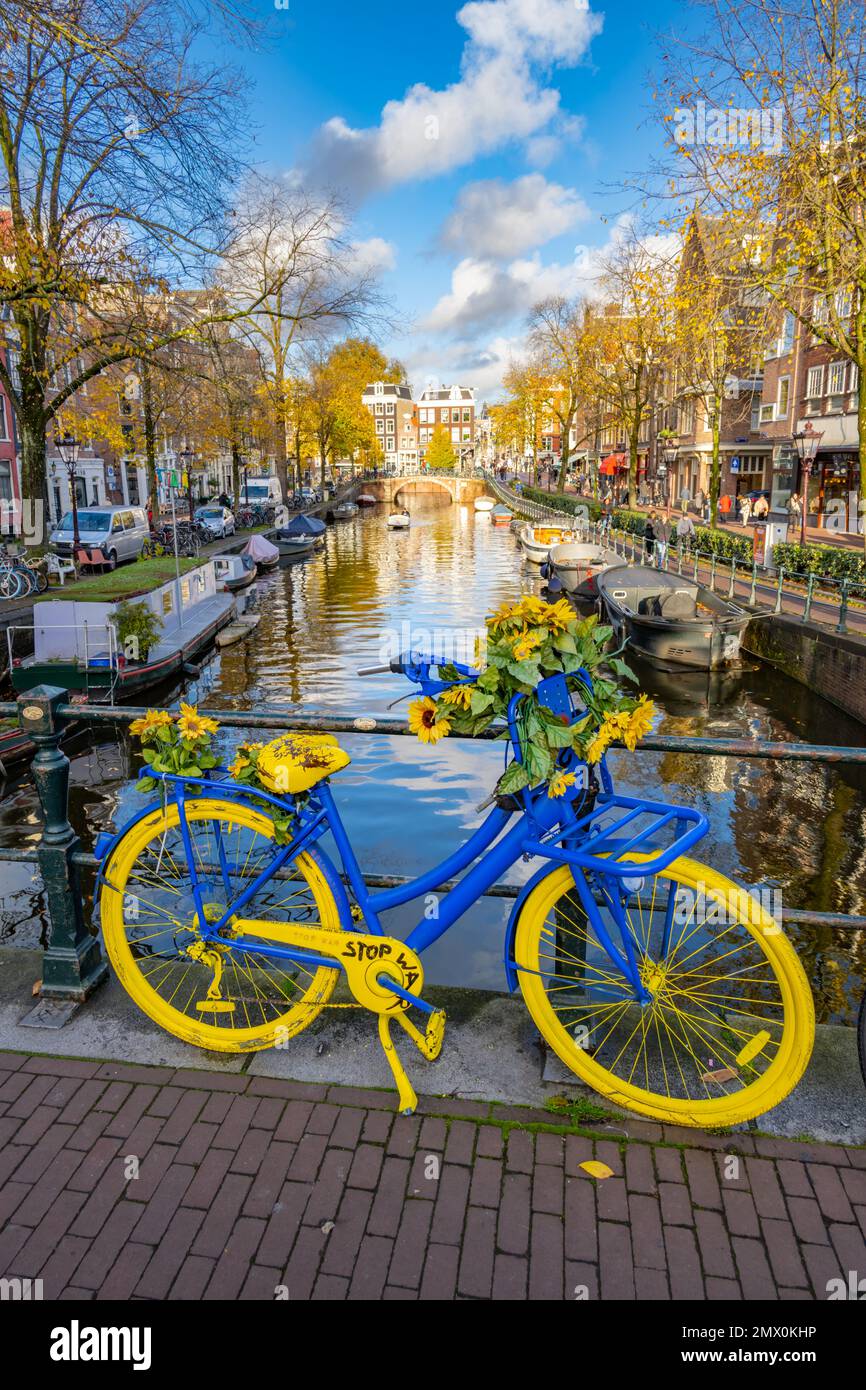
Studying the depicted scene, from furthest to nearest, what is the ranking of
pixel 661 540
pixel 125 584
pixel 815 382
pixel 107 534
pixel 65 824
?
pixel 815 382
pixel 661 540
pixel 107 534
pixel 125 584
pixel 65 824

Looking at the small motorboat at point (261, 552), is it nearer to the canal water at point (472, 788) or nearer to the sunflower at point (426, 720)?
the canal water at point (472, 788)

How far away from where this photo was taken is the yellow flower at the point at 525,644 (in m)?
2.89

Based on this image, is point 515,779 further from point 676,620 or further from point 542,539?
point 542,539

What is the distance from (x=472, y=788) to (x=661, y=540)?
2070 cm

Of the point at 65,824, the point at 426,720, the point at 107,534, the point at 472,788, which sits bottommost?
the point at 472,788

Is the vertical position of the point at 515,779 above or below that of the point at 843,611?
above

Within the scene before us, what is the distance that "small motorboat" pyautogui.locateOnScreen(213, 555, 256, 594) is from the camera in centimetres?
2914

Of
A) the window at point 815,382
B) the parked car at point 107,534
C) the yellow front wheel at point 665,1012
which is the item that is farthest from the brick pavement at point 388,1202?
the window at point 815,382

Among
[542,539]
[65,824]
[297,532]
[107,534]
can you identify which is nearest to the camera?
[65,824]

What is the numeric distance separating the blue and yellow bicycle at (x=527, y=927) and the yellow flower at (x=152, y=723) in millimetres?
200

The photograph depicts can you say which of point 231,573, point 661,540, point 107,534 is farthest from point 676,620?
point 107,534

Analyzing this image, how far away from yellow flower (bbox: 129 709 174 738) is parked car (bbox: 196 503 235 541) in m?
39.7

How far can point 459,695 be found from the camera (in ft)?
10.1

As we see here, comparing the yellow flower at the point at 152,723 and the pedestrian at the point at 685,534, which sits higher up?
the yellow flower at the point at 152,723
